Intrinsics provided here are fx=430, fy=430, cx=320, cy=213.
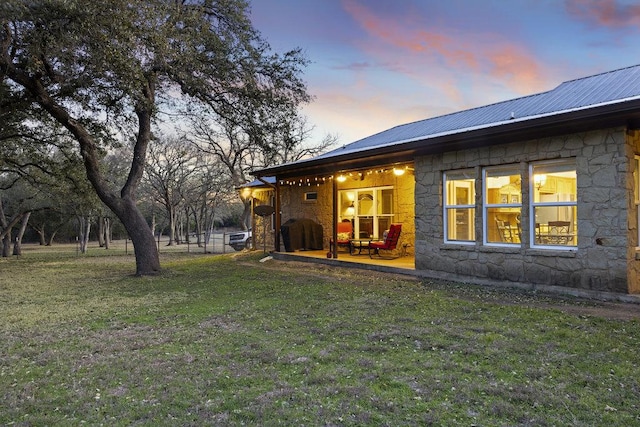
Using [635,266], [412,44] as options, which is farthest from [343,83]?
[635,266]

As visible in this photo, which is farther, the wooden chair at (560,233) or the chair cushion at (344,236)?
the chair cushion at (344,236)

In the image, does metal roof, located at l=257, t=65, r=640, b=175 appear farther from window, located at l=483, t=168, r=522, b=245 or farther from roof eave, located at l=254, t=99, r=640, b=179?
window, located at l=483, t=168, r=522, b=245

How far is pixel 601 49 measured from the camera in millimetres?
11273

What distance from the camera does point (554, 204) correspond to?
7.23 meters

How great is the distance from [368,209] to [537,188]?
6508 millimetres

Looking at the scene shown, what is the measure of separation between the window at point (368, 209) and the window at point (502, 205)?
4674mm

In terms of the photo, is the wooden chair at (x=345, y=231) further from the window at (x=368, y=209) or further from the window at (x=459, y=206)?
the window at (x=459, y=206)

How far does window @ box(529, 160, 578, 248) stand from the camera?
702cm

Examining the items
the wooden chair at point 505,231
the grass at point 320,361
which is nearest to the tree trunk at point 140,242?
the grass at point 320,361

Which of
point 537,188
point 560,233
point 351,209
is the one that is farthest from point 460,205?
point 351,209

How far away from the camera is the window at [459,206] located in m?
8.55

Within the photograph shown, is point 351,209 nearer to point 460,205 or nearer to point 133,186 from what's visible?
point 460,205

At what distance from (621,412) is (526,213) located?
510cm

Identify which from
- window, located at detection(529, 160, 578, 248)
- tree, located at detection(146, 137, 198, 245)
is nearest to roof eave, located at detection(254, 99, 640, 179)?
window, located at detection(529, 160, 578, 248)
